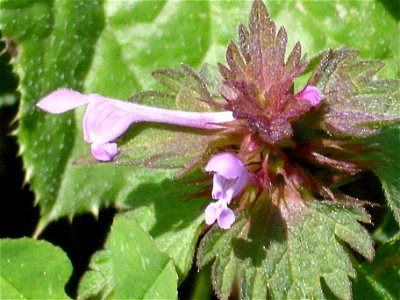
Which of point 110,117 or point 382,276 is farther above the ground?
point 110,117

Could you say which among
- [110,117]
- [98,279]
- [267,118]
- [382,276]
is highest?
[267,118]

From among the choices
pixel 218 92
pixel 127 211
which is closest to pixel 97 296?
pixel 127 211

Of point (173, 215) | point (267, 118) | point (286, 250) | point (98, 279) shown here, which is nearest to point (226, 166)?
point (267, 118)

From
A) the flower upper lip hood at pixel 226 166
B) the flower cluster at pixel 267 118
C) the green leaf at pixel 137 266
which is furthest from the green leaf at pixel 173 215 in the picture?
the flower upper lip hood at pixel 226 166

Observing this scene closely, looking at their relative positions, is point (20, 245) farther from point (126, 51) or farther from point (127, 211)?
point (126, 51)

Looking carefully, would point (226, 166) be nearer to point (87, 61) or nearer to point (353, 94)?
point (353, 94)

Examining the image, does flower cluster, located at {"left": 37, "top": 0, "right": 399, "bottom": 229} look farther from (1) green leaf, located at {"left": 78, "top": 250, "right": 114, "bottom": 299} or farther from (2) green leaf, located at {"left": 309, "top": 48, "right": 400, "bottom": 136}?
(1) green leaf, located at {"left": 78, "top": 250, "right": 114, "bottom": 299}

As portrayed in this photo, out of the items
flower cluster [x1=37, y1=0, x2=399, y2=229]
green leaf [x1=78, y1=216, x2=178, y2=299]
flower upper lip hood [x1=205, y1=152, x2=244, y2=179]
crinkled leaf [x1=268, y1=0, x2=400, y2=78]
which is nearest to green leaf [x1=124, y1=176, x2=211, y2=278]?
green leaf [x1=78, y1=216, x2=178, y2=299]
